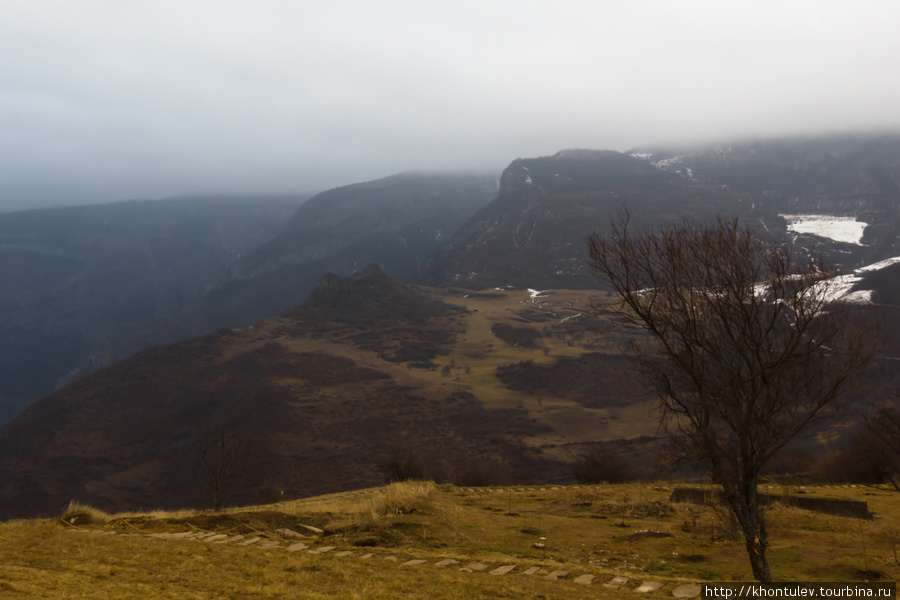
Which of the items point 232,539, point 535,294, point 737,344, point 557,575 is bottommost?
point 535,294

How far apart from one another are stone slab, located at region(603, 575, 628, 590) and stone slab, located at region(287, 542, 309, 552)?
6.32 m

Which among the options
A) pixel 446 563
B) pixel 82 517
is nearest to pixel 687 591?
pixel 446 563

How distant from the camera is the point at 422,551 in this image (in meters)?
12.8

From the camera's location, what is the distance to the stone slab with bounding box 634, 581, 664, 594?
33.0 feet

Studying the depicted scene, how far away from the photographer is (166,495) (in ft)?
224

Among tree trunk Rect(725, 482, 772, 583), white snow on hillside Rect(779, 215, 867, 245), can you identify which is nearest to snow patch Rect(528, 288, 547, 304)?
white snow on hillside Rect(779, 215, 867, 245)

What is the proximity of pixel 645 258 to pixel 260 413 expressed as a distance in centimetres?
7603

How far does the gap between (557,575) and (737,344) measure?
5286mm

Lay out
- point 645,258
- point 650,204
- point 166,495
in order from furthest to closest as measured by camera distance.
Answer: point 650,204 < point 166,495 < point 645,258

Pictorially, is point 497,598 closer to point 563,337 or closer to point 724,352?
point 724,352

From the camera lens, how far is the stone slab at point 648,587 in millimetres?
10063

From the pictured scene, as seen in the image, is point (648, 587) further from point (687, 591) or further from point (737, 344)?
point (737, 344)

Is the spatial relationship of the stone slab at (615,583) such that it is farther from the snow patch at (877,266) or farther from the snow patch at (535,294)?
the snow patch at (877,266)

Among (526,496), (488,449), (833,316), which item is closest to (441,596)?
(833,316)
